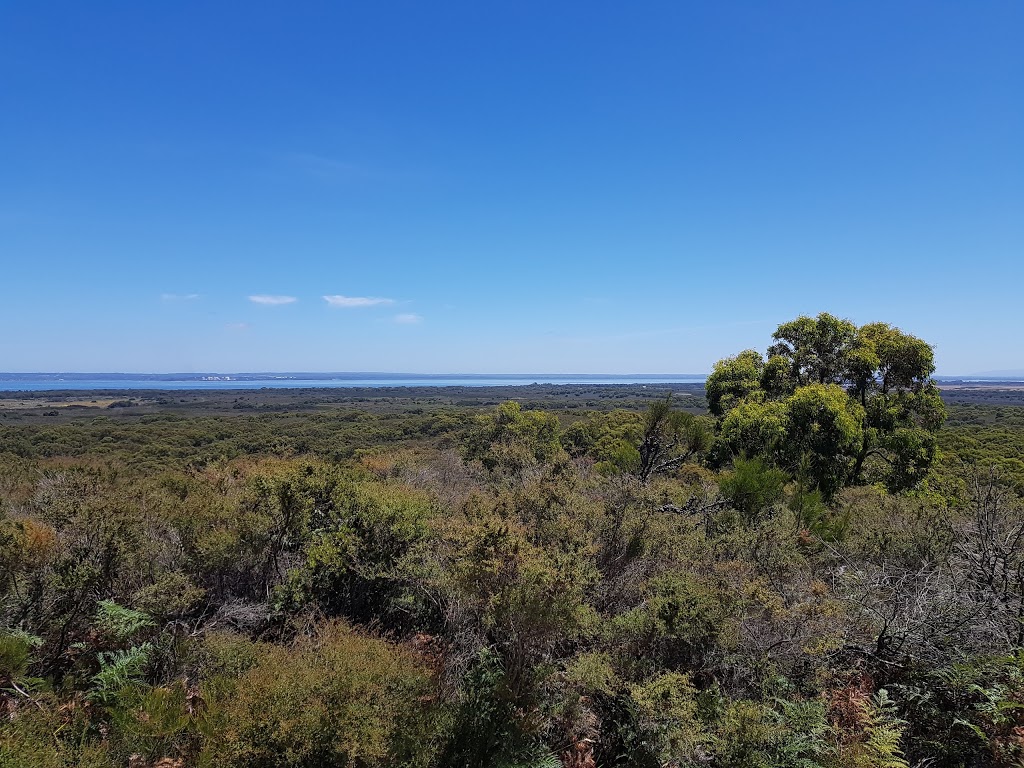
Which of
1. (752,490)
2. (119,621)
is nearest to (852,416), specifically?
(752,490)

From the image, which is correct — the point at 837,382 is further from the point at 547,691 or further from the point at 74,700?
the point at 74,700

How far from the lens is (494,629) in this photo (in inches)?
284

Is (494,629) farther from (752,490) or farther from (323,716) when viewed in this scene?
(752,490)

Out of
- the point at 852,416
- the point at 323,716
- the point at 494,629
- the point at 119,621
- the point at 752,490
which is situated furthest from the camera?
the point at 852,416

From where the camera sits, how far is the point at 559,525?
25.6 feet

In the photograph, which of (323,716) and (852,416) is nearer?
(323,716)

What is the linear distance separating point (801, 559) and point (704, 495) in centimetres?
455

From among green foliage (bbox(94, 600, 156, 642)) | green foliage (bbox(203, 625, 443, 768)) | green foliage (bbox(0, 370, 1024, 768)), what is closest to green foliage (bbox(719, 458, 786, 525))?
green foliage (bbox(0, 370, 1024, 768))

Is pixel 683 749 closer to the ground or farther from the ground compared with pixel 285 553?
closer to the ground

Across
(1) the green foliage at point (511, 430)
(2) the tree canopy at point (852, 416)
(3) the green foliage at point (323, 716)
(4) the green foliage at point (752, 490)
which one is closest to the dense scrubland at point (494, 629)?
(3) the green foliage at point (323, 716)

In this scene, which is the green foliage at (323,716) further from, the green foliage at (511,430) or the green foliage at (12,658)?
the green foliage at (511,430)

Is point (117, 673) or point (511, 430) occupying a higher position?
point (511, 430)

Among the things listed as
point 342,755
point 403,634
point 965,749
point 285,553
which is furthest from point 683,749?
point 285,553

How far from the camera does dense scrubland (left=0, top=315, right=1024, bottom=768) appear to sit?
5.53 metres
